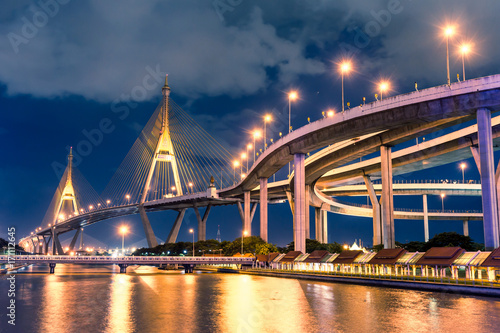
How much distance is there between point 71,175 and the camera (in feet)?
508

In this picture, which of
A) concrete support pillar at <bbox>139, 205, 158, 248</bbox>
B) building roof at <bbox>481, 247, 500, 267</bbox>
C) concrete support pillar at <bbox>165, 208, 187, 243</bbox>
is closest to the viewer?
building roof at <bbox>481, 247, 500, 267</bbox>

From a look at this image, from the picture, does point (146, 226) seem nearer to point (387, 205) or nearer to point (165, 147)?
point (165, 147)

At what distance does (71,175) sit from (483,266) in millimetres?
143711

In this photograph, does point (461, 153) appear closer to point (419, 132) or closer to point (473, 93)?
point (419, 132)

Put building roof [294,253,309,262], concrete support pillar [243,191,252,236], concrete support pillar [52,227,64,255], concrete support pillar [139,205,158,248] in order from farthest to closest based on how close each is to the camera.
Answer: concrete support pillar [52,227,64,255], concrete support pillar [139,205,158,248], concrete support pillar [243,191,252,236], building roof [294,253,309,262]

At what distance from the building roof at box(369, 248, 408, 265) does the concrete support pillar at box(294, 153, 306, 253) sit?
17999mm

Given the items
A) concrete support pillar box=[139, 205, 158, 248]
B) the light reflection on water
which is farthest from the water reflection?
concrete support pillar box=[139, 205, 158, 248]

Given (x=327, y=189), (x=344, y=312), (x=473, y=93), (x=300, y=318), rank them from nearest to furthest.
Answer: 1. (x=300, y=318)
2. (x=344, y=312)
3. (x=473, y=93)
4. (x=327, y=189)

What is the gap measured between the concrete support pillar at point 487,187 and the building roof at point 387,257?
722 centimetres

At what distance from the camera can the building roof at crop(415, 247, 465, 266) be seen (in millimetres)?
35963

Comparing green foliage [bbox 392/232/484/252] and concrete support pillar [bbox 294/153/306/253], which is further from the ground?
concrete support pillar [bbox 294/153/306/253]

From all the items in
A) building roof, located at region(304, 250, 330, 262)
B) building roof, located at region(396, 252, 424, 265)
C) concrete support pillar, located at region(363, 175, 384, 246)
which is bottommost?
building roof, located at region(304, 250, 330, 262)

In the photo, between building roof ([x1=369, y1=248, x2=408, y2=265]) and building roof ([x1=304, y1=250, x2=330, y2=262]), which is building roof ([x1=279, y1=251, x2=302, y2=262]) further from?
building roof ([x1=369, y1=248, x2=408, y2=265])

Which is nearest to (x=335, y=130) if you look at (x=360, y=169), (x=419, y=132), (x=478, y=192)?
(x=419, y=132)
